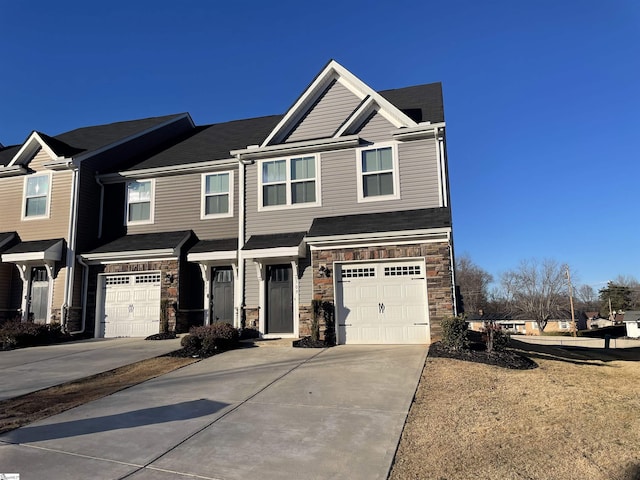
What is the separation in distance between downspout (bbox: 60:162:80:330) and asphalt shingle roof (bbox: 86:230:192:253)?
2.27 feet

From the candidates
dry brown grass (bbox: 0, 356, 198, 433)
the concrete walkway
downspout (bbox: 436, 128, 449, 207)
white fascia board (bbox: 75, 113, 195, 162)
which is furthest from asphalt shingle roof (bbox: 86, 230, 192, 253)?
downspout (bbox: 436, 128, 449, 207)

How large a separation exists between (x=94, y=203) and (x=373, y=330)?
1148 cm

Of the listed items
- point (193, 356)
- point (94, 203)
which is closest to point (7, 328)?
point (94, 203)

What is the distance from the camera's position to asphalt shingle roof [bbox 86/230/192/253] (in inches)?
564

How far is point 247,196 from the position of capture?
1407 centimetres

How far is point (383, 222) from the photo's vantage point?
11.9 m

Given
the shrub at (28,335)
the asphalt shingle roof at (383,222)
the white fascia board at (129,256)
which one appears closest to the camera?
the asphalt shingle roof at (383,222)

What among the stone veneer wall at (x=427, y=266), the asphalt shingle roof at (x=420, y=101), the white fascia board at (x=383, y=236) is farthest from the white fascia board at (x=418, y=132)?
the stone veneer wall at (x=427, y=266)

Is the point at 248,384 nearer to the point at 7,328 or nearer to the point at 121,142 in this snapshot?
the point at 7,328

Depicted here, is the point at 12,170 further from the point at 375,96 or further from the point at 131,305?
the point at 375,96

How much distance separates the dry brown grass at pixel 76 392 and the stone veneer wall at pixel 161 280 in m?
4.02

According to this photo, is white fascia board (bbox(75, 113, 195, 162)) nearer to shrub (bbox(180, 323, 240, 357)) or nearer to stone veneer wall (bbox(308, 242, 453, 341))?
shrub (bbox(180, 323, 240, 357))

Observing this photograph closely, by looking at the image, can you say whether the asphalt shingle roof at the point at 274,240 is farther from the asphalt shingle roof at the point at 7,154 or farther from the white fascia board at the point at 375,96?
the asphalt shingle roof at the point at 7,154

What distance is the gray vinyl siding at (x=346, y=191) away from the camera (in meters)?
12.5
